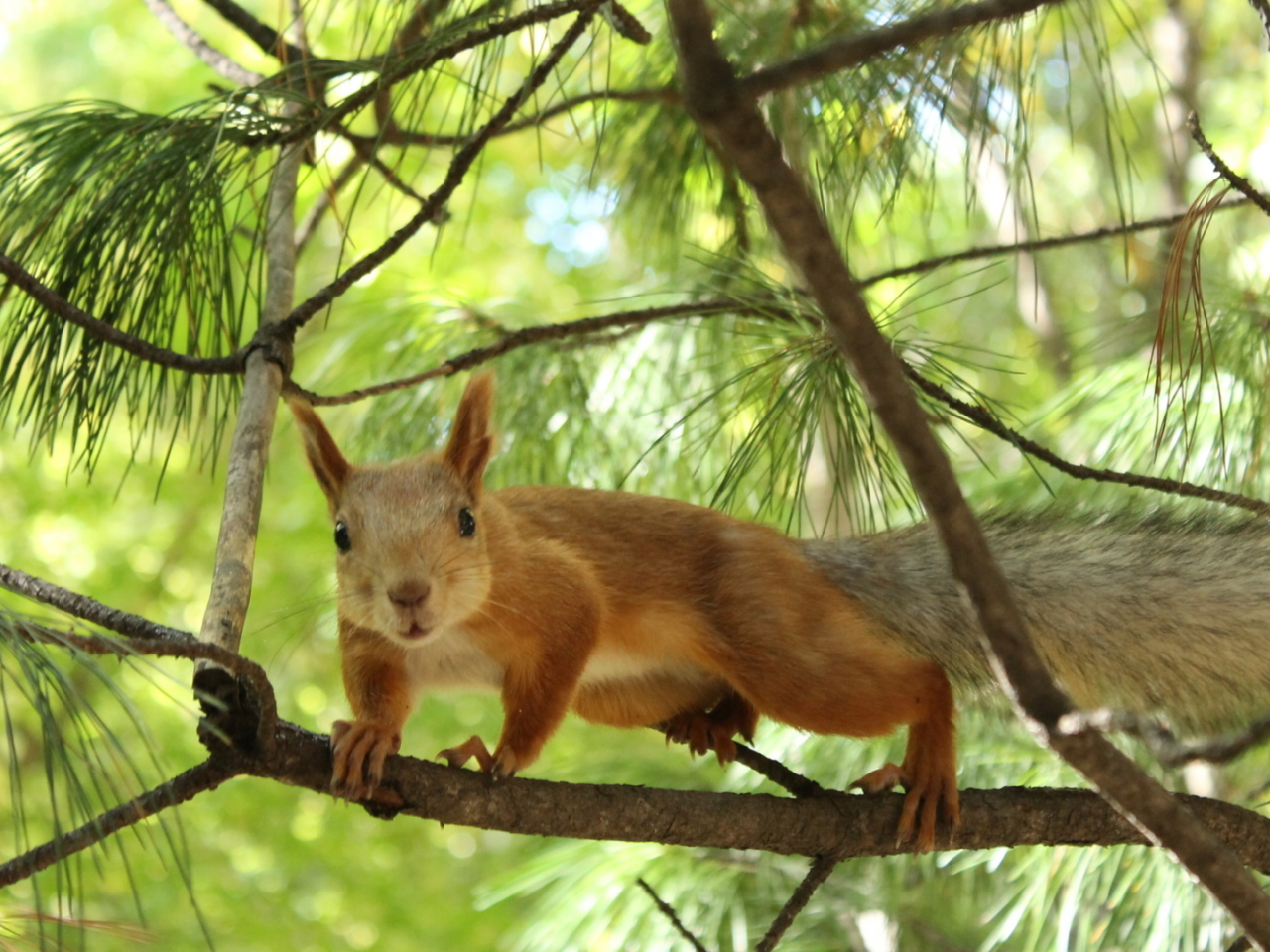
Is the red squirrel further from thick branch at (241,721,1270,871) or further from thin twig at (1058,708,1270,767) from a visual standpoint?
thin twig at (1058,708,1270,767)

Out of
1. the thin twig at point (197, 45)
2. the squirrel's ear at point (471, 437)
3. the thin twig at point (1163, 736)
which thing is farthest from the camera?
the thin twig at point (197, 45)

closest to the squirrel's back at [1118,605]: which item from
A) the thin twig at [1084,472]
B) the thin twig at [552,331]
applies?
the thin twig at [1084,472]

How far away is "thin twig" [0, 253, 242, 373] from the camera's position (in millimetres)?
1168

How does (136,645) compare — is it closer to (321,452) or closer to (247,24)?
(321,452)

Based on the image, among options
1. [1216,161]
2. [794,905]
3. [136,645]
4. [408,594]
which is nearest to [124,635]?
[136,645]

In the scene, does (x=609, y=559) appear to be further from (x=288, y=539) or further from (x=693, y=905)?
(x=288, y=539)

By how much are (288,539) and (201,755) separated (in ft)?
2.39

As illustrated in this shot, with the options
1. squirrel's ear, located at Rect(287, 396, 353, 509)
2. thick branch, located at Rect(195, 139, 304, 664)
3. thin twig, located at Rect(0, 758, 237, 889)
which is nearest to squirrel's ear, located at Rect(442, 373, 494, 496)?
squirrel's ear, located at Rect(287, 396, 353, 509)

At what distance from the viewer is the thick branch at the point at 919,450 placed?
1.96 ft

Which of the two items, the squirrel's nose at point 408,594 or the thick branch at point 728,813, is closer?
the thick branch at point 728,813

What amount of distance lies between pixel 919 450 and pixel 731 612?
903 mm

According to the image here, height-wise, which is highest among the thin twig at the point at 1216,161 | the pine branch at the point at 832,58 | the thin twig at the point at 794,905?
the thin twig at the point at 1216,161

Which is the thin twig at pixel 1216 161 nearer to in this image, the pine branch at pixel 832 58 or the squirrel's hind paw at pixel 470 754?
the pine branch at pixel 832 58

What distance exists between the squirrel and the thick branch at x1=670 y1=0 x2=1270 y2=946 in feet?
1.74
